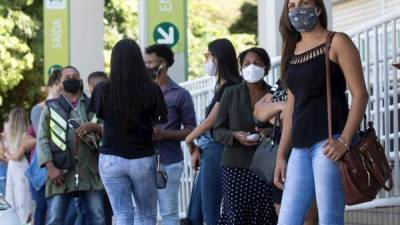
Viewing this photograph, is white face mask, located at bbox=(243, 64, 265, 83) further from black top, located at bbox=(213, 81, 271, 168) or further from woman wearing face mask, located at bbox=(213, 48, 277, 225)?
black top, located at bbox=(213, 81, 271, 168)

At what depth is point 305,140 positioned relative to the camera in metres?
6.16

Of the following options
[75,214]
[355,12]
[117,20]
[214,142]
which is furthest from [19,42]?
[214,142]

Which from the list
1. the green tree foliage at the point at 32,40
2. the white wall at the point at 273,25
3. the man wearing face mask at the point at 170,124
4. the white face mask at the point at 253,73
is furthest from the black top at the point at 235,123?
the green tree foliage at the point at 32,40

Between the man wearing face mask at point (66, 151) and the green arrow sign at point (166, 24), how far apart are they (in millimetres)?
5320

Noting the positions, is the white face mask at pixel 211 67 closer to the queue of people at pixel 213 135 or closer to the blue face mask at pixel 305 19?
the queue of people at pixel 213 135

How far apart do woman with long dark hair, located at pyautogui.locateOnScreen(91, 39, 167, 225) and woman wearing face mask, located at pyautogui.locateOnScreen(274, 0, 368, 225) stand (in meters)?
2.09

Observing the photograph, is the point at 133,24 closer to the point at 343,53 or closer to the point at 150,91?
the point at 150,91

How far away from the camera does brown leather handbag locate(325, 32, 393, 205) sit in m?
5.95

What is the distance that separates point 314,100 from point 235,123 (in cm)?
229

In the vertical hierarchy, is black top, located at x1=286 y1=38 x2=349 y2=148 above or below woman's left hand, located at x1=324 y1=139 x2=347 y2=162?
A: above

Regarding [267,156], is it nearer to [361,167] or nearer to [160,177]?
→ [160,177]

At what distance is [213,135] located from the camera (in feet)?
28.3

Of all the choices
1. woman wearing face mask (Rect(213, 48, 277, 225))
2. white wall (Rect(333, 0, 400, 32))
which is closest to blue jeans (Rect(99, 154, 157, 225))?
woman wearing face mask (Rect(213, 48, 277, 225))

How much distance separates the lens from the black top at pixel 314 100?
614 centimetres
